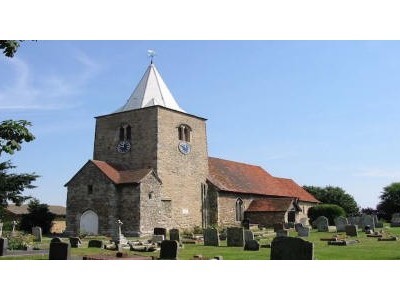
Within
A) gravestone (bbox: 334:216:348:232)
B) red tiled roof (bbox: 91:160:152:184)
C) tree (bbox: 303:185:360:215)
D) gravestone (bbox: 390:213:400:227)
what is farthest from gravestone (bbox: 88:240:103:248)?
tree (bbox: 303:185:360:215)

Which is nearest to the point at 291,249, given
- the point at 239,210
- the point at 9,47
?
the point at 9,47

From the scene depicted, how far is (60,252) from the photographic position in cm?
1130

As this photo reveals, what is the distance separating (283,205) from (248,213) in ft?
9.32

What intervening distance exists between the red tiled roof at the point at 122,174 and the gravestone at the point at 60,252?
1674 centimetres

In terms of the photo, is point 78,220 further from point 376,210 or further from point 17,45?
point 376,210

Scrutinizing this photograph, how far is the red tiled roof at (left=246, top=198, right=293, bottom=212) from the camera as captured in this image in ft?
115

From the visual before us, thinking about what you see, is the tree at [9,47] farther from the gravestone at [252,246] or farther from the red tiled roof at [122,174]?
the red tiled roof at [122,174]

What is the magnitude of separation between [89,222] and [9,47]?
19340 mm

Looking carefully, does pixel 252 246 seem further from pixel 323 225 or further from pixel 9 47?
pixel 323 225

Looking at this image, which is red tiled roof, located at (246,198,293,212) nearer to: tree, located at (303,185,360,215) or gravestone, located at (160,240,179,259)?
Result: tree, located at (303,185,360,215)

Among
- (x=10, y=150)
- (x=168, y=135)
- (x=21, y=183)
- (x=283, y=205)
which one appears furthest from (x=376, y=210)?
(x=10, y=150)

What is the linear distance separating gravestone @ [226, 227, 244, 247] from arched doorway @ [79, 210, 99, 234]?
13.0 meters

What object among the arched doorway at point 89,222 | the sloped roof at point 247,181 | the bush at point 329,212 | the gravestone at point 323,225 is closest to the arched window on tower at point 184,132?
the sloped roof at point 247,181

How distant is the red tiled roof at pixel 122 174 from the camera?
28.7 meters
